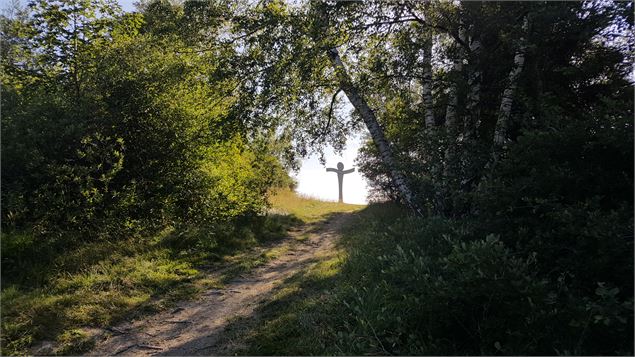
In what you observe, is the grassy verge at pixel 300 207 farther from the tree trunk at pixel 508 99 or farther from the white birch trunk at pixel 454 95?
the tree trunk at pixel 508 99

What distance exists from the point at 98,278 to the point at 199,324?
7.02 feet

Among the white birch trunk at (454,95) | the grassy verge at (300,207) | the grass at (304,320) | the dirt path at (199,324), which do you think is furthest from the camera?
the grassy verge at (300,207)

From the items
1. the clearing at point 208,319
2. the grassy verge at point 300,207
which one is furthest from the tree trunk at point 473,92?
the grassy verge at point 300,207

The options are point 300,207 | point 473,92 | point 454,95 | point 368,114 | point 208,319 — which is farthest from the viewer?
point 300,207

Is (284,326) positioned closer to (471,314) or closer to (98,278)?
(471,314)

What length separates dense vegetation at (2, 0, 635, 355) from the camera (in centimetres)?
354

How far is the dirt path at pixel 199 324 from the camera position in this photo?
188 inches

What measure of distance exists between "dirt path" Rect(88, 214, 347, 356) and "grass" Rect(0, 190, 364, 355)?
252 mm

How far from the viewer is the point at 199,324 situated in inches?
217

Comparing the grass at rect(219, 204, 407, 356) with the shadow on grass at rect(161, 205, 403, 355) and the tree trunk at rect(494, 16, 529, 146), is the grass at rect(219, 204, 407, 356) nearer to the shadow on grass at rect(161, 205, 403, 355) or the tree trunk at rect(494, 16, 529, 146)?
the shadow on grass at rect(161, 205, 403, 355)

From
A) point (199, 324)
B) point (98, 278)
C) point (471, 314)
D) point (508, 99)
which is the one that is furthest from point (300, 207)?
point (471, 314)

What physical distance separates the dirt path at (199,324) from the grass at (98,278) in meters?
0.25

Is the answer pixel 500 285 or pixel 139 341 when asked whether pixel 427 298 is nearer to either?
pixel 500 285

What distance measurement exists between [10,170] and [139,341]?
4.45 metres
